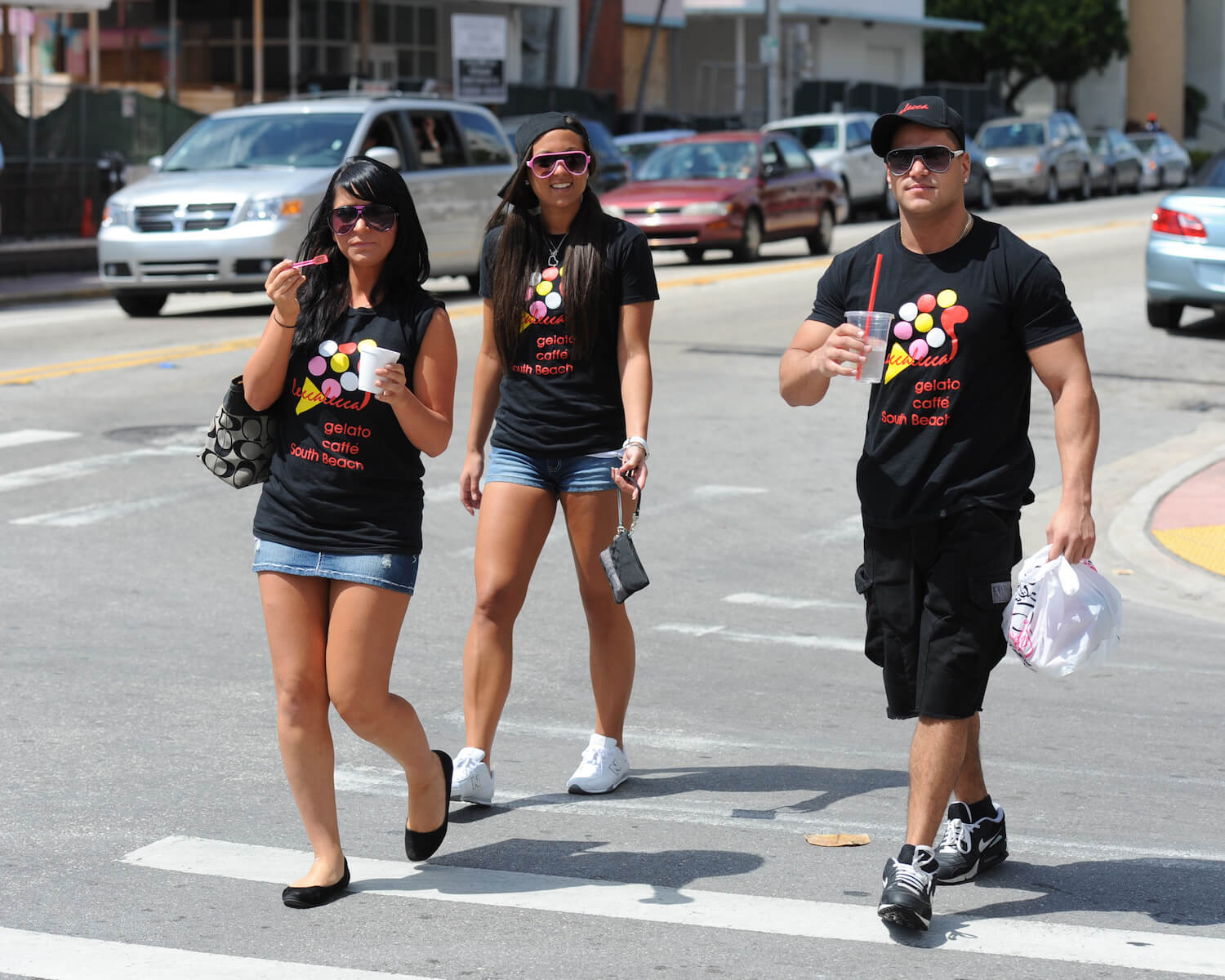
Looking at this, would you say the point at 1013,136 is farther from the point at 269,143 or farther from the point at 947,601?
the point at 947,601

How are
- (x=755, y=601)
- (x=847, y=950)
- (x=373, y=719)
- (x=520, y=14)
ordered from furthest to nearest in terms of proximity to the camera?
1. (x=520, y=14)
2. (x=755, y=601)
3. (x=373, y=719)
4. (x=847, y=950)

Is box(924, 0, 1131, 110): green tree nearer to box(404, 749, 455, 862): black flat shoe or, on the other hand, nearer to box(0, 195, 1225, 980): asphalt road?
box(0, 195, 1225, 980): asphalt road

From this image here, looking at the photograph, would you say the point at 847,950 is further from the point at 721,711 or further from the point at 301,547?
the point at 721,711

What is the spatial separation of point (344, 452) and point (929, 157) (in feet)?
5.20

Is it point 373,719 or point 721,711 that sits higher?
point 373,719

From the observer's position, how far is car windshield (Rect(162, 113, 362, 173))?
749 inches

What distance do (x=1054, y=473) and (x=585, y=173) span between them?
6673mm

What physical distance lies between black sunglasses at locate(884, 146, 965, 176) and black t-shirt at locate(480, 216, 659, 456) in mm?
1125

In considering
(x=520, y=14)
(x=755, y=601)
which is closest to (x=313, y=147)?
(x=755, y=601)

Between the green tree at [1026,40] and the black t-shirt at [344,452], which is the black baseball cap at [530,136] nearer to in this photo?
the black t-shirt at [344,452]

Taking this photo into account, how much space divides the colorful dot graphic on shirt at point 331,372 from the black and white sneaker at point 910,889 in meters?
1.71

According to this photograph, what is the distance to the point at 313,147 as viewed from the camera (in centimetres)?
1909

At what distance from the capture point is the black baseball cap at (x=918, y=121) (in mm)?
4691

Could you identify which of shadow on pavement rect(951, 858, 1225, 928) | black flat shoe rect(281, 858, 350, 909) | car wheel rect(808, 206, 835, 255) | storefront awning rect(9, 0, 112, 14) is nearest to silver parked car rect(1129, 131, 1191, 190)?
car wheel rect(808, 206, 835, 255)
